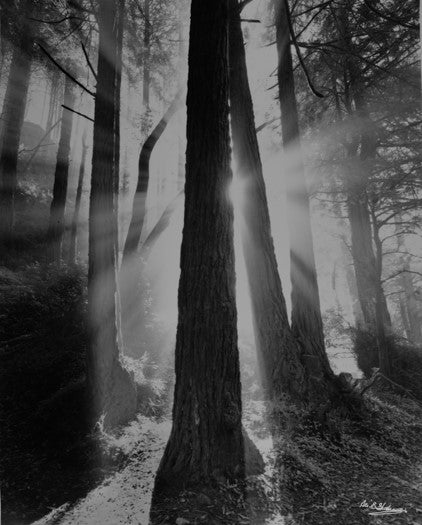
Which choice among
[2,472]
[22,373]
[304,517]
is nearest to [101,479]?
[2,472]

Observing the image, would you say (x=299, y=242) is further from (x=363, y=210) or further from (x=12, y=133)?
(x=12, y=133)

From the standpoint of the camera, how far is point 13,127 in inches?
452

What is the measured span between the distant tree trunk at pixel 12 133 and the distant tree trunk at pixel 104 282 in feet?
23.1

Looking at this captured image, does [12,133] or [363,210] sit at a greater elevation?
[12,133]

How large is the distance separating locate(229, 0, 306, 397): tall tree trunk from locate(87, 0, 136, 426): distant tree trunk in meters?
2.23

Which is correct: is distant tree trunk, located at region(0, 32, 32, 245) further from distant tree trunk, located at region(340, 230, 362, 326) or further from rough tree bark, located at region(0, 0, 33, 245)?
distant tree trunk, located at region(340, 230, 362, 326)

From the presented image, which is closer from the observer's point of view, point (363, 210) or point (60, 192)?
point (363, 210)

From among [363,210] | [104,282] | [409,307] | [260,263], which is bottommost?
[104,282]

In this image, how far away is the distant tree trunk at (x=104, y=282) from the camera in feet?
16.3

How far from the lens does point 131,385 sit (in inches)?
206

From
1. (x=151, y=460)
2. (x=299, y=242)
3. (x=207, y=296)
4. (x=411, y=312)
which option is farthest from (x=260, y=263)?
(x=411, y=312)

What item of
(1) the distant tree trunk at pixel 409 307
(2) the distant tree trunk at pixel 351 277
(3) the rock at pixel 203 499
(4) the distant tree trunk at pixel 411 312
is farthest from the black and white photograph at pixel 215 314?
(4) the distant tree trunk at pixel 411 312
